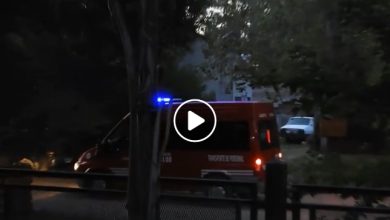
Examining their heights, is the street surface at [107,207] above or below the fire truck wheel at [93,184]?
below

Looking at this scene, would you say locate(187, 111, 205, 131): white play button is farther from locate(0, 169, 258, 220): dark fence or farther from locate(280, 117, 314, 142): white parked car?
locate(280, 117, 314, 142): white parked car

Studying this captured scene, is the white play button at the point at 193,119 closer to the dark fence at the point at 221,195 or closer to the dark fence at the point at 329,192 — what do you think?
the dark fence at the point at 221,195

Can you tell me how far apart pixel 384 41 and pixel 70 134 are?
700cm

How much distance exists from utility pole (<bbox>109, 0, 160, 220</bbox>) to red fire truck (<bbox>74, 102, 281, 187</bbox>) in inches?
295

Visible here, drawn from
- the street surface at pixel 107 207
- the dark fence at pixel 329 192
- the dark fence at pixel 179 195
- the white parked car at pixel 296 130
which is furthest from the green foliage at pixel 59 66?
the white parked car at pixel 296 130

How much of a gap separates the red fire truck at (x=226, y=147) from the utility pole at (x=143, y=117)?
24.6 ft

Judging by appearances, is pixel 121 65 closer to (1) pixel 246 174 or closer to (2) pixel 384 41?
(1) pixel 246 174

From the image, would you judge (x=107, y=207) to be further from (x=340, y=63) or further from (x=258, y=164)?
(x=258, y=164)

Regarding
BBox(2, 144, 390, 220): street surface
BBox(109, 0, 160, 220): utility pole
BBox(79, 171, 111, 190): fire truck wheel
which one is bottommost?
BBox(2, 144, 390, 220): street surface

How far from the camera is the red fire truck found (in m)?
12.9

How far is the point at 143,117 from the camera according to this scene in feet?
16.5

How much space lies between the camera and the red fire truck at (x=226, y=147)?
12.9 m

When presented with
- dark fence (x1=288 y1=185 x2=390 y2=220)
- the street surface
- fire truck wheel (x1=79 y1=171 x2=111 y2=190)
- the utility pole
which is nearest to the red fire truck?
fire truck wheel (x1=79 y1=171 x2=111 y2=190)

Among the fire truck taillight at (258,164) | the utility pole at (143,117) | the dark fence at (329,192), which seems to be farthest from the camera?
the fire truck taillight at (258,164)
